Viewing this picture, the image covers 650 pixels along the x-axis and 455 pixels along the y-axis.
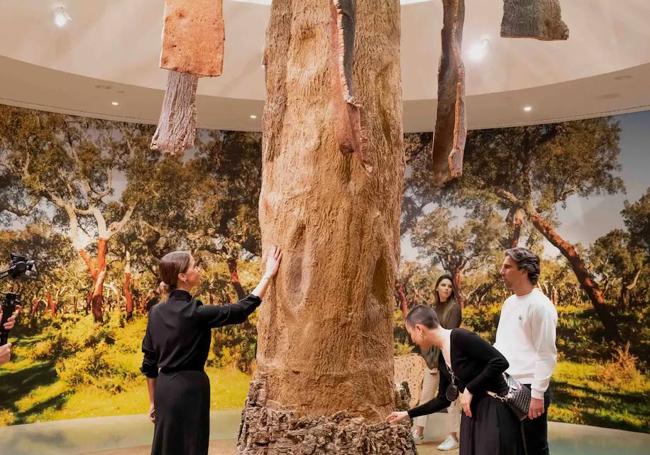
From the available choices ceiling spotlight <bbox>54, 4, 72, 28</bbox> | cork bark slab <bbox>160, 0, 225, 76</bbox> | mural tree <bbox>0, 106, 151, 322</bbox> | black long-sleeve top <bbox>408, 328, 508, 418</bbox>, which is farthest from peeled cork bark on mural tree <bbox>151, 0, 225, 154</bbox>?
mural tree <bbox>0, 106, 151, 322</bbox>

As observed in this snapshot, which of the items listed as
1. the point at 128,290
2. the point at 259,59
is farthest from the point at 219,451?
the point at 259,59

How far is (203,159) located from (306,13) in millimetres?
6110

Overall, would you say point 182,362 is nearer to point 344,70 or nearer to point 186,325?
point 186,325

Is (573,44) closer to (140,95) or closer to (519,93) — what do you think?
(519,93)

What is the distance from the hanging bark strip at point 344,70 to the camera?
2.52 meters

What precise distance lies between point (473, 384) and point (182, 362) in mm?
1413

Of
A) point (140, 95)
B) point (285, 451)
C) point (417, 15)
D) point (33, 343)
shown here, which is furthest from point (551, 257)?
point (33, 343)

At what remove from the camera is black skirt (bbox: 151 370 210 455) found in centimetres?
313

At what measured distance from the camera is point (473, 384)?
2984mm

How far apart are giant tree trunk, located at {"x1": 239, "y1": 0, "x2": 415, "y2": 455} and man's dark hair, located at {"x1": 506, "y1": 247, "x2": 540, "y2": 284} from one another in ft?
2.20

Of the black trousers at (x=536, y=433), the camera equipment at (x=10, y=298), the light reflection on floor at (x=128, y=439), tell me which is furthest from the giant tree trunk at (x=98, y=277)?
the black trousers at (x=536, y=433)

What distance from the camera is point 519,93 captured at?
23.5 feet

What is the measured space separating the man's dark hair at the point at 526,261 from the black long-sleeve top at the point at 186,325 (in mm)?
1461

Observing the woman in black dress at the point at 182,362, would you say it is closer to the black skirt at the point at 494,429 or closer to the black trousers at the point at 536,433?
the black skirt at the point at 494,429
